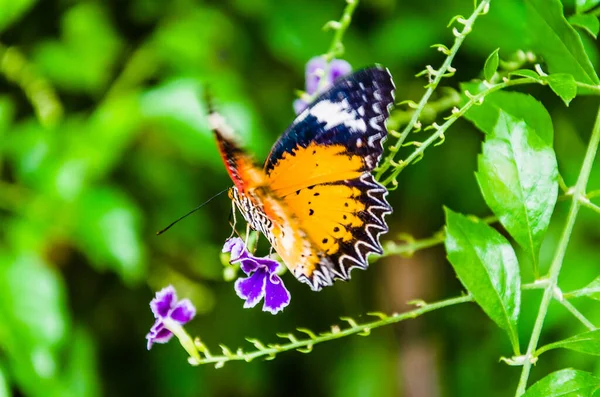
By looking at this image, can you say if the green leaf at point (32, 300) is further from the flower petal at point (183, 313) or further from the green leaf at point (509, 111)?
the green leaf at point (509, 111)

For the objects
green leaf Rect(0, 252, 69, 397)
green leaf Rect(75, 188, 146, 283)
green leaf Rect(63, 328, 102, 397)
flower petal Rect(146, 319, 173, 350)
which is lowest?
green leaf Rect(63, 328, 102, 397)

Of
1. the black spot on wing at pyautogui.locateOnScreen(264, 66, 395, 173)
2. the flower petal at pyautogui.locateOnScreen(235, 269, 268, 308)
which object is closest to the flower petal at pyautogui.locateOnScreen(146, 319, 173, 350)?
the flower petal at pyautogui.locateOnScreen(235, 269, 268, 308)

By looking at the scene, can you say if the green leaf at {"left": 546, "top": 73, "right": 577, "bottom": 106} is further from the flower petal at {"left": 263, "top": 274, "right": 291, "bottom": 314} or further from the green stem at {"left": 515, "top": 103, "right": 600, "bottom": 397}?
the flower petal at {"left": 263, "top": 274, "right": 291, "bottom": 314}

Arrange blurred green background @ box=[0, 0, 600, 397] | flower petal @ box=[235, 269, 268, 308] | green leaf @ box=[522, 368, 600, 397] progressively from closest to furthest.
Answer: green leaf @ box=[522, 368, 600, 397], flower petal @ box=[235, 269, 268, 308], blurred green background @ box=[0, 0, 600, 397]

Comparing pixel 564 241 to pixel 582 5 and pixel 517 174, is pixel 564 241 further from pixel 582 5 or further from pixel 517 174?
pixel 582 5

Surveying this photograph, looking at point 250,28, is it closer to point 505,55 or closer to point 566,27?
point 505,55

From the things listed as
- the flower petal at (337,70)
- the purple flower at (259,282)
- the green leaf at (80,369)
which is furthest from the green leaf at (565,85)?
the green leaf at (80,369)
